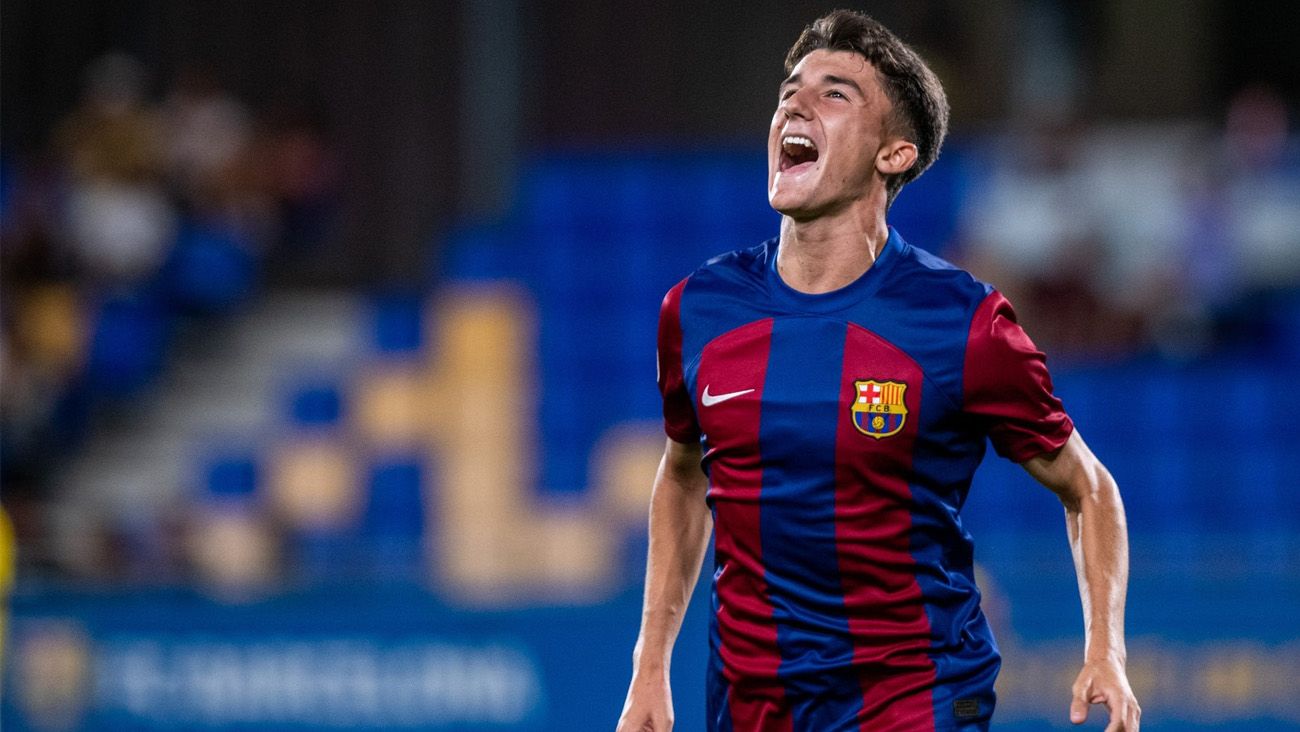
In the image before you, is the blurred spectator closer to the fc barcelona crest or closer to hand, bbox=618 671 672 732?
hand, bbox=618 671 672 732

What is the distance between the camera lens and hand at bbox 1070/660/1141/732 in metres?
2.66

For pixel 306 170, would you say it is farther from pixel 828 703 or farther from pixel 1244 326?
pixel 828 703

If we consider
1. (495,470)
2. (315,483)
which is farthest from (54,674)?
(495,470)

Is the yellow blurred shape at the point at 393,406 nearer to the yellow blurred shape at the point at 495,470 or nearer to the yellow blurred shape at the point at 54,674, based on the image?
the yellow blurred shape at the point at 495,470

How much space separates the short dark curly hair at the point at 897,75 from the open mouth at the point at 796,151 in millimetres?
144

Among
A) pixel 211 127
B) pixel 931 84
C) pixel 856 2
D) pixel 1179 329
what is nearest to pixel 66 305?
pixel 211 127

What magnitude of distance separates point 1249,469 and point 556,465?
3311 mm

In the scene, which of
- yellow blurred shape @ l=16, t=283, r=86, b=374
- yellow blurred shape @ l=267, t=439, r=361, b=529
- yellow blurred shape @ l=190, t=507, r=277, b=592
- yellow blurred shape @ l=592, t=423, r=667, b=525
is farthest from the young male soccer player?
yellow blurred shape @ l=16, t=283, r=86, b=374

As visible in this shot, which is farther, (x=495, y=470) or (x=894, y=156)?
(x=495, y=470)

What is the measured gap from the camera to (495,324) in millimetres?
9164

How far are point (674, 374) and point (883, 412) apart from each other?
1.32 feet

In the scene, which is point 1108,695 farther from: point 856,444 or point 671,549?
point 671,549

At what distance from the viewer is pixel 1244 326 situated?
884cm

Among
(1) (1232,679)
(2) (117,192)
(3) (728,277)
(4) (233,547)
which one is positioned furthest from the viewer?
(2) (117,192)
